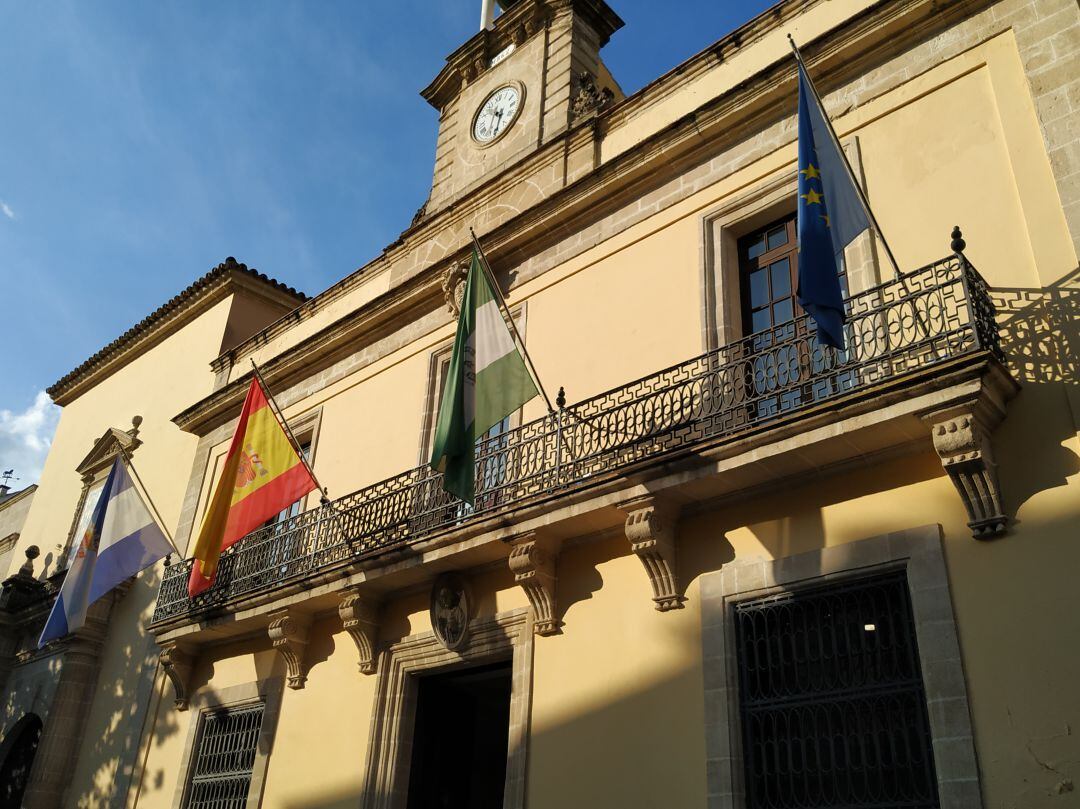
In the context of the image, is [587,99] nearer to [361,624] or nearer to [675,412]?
[675,412]

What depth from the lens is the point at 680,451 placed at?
7.62 metres

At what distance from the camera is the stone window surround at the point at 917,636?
19.5 ft

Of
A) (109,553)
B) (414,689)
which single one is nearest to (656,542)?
(414,689)

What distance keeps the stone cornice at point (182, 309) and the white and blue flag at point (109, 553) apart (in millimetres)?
5506

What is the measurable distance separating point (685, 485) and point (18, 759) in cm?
1340

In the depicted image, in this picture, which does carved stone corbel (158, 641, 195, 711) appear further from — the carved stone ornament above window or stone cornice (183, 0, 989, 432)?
the carved stone ornament above window

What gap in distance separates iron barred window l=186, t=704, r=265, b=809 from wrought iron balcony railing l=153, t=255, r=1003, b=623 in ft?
4.95

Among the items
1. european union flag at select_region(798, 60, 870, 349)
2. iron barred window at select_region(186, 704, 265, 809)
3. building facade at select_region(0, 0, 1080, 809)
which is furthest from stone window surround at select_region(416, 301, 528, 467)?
european union flag at select_region(798, 60, 870, 349)

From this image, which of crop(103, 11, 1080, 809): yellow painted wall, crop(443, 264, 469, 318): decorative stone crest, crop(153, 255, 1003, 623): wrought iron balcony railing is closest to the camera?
crop(103, 11, 1080, 809): yellow painted wall

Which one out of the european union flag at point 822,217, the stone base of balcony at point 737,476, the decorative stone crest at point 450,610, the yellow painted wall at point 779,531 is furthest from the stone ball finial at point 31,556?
the european union flag at point 822,217

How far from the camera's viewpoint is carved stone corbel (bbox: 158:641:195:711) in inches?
484

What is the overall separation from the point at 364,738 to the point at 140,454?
9551 mm

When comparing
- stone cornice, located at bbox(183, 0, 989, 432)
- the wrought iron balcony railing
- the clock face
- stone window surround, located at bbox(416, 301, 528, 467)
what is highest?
the clock face

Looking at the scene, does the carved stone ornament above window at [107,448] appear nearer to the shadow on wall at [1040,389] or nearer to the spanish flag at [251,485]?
the spanish flag at [251,485]
